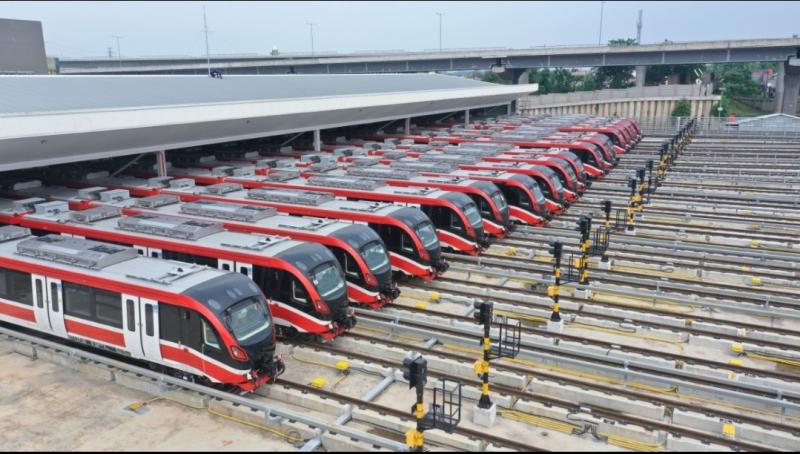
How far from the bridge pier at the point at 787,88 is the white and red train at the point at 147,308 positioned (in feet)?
252

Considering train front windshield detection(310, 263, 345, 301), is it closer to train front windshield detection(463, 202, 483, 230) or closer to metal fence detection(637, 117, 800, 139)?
train front windshield detection(463, 202, 483, 230)

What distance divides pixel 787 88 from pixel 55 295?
8114cm

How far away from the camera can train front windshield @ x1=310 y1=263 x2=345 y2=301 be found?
15.8 m

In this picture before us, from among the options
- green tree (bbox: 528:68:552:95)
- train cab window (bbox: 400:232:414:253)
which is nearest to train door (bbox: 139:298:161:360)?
train cab window (bbox: 400:232:414:253)

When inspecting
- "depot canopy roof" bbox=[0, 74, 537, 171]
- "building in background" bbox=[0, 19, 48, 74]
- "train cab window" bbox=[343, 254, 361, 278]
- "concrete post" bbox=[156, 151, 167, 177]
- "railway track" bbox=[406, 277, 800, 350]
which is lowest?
"railway track" bbox=[406, 277, 800, 350]

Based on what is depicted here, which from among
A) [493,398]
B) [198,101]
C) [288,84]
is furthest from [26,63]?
[493,398]

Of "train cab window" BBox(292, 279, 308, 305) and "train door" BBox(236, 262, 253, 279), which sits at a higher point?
"train door" BBox(236, 262, 253, 279)

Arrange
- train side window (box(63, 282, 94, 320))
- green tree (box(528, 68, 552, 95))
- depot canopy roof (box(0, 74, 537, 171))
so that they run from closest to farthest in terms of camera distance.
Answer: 1. train side window (box(63, 282, 94, 320))
2. depot canopy roof (box(0, 74, 537, 171))
3. green tree (box(528, 68, 552, 95))

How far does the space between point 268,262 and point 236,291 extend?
7.91ft

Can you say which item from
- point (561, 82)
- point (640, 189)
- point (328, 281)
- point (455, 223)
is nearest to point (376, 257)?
point (328, 281)

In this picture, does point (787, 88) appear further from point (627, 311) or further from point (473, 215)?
point (627, 311)

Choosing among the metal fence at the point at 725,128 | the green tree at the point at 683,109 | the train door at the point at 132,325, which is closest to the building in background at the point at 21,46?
the train door at the point at 132,325

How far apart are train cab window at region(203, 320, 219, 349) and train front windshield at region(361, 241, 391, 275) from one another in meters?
6.17

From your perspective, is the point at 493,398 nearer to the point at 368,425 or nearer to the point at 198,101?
the point at 368,425
